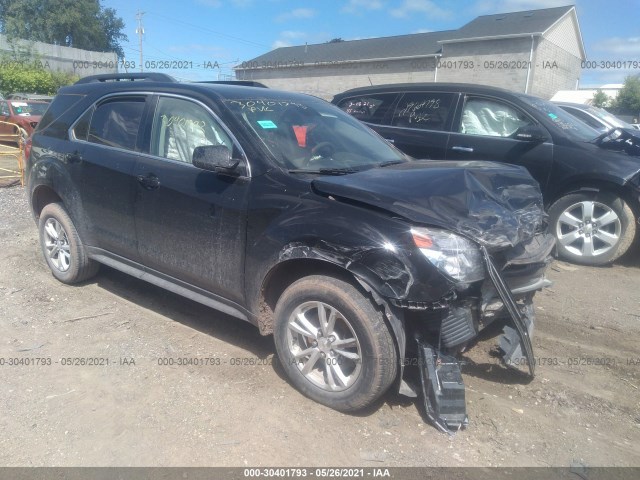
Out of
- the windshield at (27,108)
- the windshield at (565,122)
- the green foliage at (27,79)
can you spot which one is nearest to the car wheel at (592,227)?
the windshield at (565,122)

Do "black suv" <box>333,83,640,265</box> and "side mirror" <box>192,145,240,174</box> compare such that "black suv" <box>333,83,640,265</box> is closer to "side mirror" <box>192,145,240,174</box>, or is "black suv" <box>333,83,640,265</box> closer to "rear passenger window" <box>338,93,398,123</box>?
"rear passenger window" <box>338,93,398,123</box>

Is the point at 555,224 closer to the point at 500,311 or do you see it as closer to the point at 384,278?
the point at 500,311

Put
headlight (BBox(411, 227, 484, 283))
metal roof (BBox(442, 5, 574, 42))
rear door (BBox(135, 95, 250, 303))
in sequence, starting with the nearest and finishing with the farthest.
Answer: headlight (BBox(411, 227, 484, 283))
rear door (BBox(135, 95, 250, 303))
metal roof (BBox(442, 5, 574, 42))

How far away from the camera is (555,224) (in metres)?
6.14

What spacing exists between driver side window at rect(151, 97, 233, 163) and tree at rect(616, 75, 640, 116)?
43839 mm

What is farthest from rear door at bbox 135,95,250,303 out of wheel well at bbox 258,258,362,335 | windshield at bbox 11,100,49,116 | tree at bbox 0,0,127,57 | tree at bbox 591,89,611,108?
tree at bbox 0,0,127,57

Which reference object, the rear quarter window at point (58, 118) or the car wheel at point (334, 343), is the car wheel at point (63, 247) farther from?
the car wheel at point (334, 343)

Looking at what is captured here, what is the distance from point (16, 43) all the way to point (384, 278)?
3532 centimetres

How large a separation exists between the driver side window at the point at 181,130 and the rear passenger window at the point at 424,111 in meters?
3.71

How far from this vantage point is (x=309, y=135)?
13.0 ft

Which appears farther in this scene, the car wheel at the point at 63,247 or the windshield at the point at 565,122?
the windshield at the point at 565,122

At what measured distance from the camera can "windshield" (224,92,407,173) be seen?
3.69 m

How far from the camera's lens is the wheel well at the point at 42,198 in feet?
16.8

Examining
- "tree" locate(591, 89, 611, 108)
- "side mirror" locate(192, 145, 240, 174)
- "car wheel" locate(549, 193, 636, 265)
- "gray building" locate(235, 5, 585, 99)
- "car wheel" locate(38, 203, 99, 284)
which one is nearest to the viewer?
"side mirror" locate(192, 145, 240, 174)
